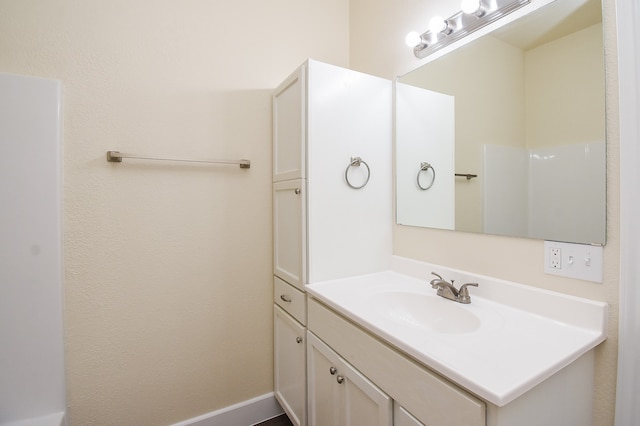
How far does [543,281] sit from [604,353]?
24cm

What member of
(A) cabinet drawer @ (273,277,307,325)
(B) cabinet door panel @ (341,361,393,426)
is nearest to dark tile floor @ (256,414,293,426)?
(A) cabinet drawer @ (273,277,307,325)

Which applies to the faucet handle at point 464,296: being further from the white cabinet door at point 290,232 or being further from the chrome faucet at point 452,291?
the white cabinet door at point 290,232

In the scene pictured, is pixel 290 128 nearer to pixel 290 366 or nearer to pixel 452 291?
pixel 452 291

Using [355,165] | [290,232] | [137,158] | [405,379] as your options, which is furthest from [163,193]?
[405,379]

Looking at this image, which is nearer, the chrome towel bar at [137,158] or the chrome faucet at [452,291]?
the chrome faucet at [452,291]

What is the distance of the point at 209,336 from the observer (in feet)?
5.07

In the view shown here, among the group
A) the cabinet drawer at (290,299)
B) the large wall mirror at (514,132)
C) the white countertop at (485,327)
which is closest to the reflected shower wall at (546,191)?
the large wall mirror at (514,132)

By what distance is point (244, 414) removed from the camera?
162 centimetres

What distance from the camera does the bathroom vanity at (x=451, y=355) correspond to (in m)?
0.67

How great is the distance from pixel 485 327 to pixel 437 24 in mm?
1223

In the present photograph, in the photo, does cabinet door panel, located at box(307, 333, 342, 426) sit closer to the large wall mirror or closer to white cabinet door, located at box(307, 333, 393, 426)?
white cabinet door, located at box(307, 333, 393, 426)

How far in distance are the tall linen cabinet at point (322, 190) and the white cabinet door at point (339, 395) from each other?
96 mm

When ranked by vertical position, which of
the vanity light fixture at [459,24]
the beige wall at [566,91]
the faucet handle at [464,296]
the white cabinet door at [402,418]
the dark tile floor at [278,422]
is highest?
the vanity light fixture at [459,24]

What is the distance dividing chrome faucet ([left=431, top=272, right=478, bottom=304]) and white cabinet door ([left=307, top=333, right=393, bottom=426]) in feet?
1.52
